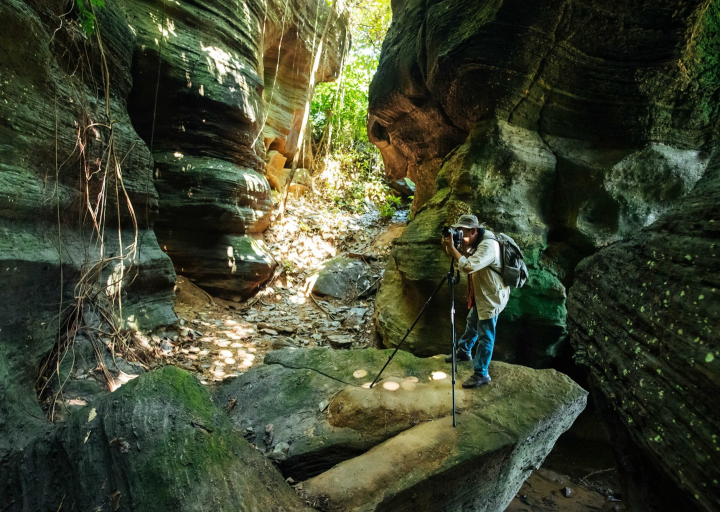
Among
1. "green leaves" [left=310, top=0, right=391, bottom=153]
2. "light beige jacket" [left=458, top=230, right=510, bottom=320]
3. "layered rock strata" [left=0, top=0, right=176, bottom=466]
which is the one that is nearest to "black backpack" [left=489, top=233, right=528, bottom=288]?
"light beige jacket" [left=458, top=230, right=510, bottom=320]

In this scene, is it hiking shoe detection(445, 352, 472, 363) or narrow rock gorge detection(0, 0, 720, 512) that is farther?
hiking shoe detection(445, 352, 472, 363)

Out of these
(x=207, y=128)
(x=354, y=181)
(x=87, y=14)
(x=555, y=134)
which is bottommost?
(x=207, y=128)

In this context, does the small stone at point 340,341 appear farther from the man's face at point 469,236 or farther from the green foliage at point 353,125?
the green foliage at point 353,125

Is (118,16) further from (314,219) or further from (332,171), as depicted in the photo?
(332,171)

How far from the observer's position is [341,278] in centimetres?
855

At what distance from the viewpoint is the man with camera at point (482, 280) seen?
3434 millimetres

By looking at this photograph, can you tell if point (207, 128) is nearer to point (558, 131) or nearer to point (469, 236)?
point (469, 236)

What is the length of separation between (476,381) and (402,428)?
93 centimetres

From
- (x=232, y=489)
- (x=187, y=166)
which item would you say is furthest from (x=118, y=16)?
(x=232, y=489)

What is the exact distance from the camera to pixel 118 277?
441 cm

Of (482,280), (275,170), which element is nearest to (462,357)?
(482,280)

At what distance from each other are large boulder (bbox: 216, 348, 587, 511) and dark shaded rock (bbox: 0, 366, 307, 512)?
0.52 metres

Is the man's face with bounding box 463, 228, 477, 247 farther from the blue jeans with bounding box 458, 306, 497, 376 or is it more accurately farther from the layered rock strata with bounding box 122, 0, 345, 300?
the layered rock strata with bounding box 122, 0, 345, 300

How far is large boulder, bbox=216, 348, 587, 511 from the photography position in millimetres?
2469
